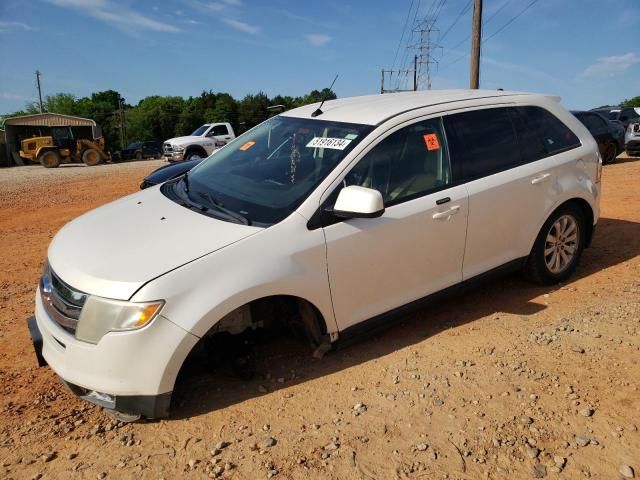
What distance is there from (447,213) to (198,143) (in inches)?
775

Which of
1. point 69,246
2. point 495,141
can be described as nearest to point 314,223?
point 69,246

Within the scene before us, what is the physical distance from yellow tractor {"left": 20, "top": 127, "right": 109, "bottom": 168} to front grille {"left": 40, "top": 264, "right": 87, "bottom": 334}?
28.5 m

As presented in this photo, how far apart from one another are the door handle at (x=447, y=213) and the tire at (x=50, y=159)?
29139 millimetres

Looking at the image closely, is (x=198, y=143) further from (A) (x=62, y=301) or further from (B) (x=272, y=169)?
(A) (x=62, y=301)

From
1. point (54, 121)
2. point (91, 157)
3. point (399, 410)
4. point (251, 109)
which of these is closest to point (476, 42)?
point (399, 410)

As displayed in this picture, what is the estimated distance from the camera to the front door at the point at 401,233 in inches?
124

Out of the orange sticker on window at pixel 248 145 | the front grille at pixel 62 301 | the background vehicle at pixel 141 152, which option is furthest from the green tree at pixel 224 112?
the front grille at pixel 62 301

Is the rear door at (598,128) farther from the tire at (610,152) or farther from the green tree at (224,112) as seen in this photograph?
the green tree at (224,112)

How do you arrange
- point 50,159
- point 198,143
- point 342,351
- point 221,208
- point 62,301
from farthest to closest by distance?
1. point 50,159
2. point 198,143
3. point 342,351
4. point 221,208
5. point 62,301

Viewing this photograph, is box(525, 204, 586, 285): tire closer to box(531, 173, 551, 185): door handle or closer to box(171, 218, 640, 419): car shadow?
box(171, 218, 640, 419): car shadow

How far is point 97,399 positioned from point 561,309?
11.3 feet

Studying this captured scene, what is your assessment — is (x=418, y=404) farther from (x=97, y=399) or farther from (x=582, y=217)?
(x=582, y=217)

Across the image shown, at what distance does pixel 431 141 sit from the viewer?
11.9 ft

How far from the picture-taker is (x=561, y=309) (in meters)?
4.10
